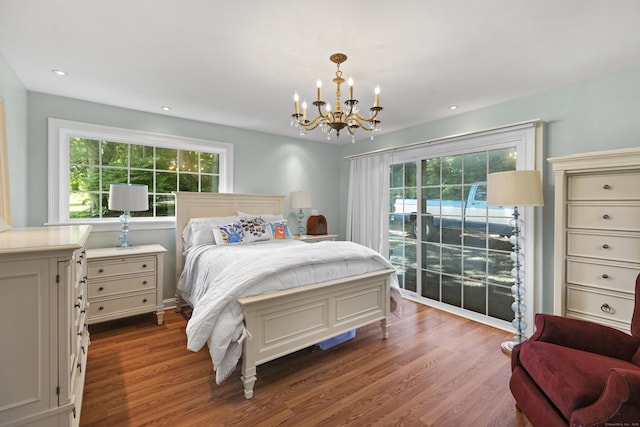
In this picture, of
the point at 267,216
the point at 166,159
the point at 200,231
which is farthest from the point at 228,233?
the point at 166,159

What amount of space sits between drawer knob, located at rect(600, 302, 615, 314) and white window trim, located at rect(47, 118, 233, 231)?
4.22 meters

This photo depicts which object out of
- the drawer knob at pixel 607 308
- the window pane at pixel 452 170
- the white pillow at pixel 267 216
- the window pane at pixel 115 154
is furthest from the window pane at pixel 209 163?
the drawer knob at pixel 607 308

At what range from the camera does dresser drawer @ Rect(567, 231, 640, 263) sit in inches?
83.0

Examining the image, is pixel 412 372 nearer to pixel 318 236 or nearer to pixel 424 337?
pixel 424 337

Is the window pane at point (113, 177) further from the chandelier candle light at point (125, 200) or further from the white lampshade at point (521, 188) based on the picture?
the white lampshade at point (521, 188)

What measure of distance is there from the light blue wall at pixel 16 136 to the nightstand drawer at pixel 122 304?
3.17ft

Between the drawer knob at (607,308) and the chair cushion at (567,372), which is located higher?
the drawer knob at (607,308)

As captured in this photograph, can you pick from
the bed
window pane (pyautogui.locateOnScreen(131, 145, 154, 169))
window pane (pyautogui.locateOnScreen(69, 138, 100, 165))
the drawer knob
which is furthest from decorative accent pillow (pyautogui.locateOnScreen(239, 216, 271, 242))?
the drawer knob

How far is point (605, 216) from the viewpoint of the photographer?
2.21 meters

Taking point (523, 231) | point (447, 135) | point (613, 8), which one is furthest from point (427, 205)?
point (613, 8)

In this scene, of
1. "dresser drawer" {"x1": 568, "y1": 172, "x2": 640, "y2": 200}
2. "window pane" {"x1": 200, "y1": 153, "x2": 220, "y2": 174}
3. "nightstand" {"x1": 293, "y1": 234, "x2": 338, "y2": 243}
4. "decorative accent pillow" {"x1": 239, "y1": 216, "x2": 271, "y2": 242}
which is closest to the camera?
"dresser drawer" {"x1": 568, "y1": 172, "x2": 640, "y2": 200}

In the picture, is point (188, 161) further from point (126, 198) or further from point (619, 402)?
point (619, 402)

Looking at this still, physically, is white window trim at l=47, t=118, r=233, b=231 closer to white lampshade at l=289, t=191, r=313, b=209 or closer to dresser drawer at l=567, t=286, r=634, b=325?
white lampshade at l=289, t=191, r=313, b=209

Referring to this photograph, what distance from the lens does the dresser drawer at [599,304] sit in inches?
84.0
